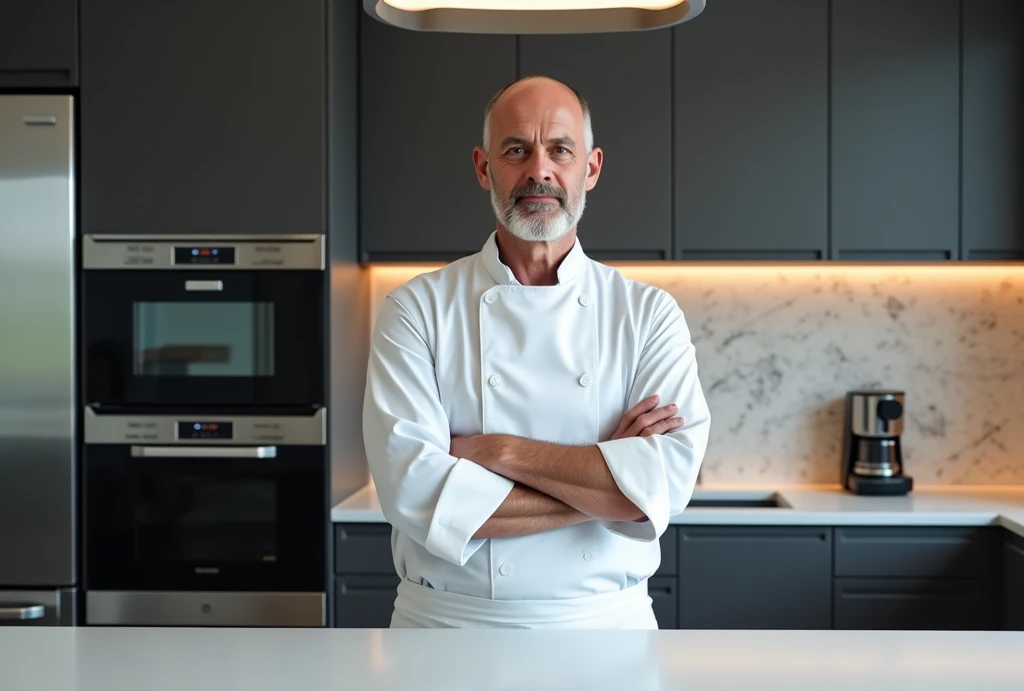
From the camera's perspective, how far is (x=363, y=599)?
283 cm

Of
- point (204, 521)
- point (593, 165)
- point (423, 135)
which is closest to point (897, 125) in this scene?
point (423, 135)

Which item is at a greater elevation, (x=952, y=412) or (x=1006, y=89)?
(x=1006, y=89)

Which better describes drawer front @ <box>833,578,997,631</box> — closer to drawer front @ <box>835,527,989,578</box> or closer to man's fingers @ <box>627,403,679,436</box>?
drawer front @ <box>835,527,989,578</box>

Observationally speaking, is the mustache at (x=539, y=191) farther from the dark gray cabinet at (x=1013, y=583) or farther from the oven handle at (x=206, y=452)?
the dark gray cabinet at (x=1013, y=583)

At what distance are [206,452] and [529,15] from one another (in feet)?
6.09

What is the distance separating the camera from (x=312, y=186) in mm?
2791

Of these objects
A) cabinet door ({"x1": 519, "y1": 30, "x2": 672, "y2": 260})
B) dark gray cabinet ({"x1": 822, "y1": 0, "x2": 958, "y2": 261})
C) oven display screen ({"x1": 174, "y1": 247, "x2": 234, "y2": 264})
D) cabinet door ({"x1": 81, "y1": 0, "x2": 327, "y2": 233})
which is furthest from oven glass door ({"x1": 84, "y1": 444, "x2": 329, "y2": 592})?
dark gray cabinet ({"x1": 822, "y1": 0, "x2": 958, "y2": 261})

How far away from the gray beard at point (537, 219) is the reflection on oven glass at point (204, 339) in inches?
48.6

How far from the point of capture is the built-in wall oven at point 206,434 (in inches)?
110

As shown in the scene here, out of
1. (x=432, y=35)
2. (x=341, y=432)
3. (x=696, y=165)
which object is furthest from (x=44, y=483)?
(x=696, y=165)

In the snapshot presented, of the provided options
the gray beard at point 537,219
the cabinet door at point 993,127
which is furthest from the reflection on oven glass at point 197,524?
the cabinet door at point 993,127

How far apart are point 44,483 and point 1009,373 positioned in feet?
10.1

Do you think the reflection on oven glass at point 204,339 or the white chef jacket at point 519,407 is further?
the reflection on oven glass at point 204,339

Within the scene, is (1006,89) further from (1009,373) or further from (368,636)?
(368,636)
